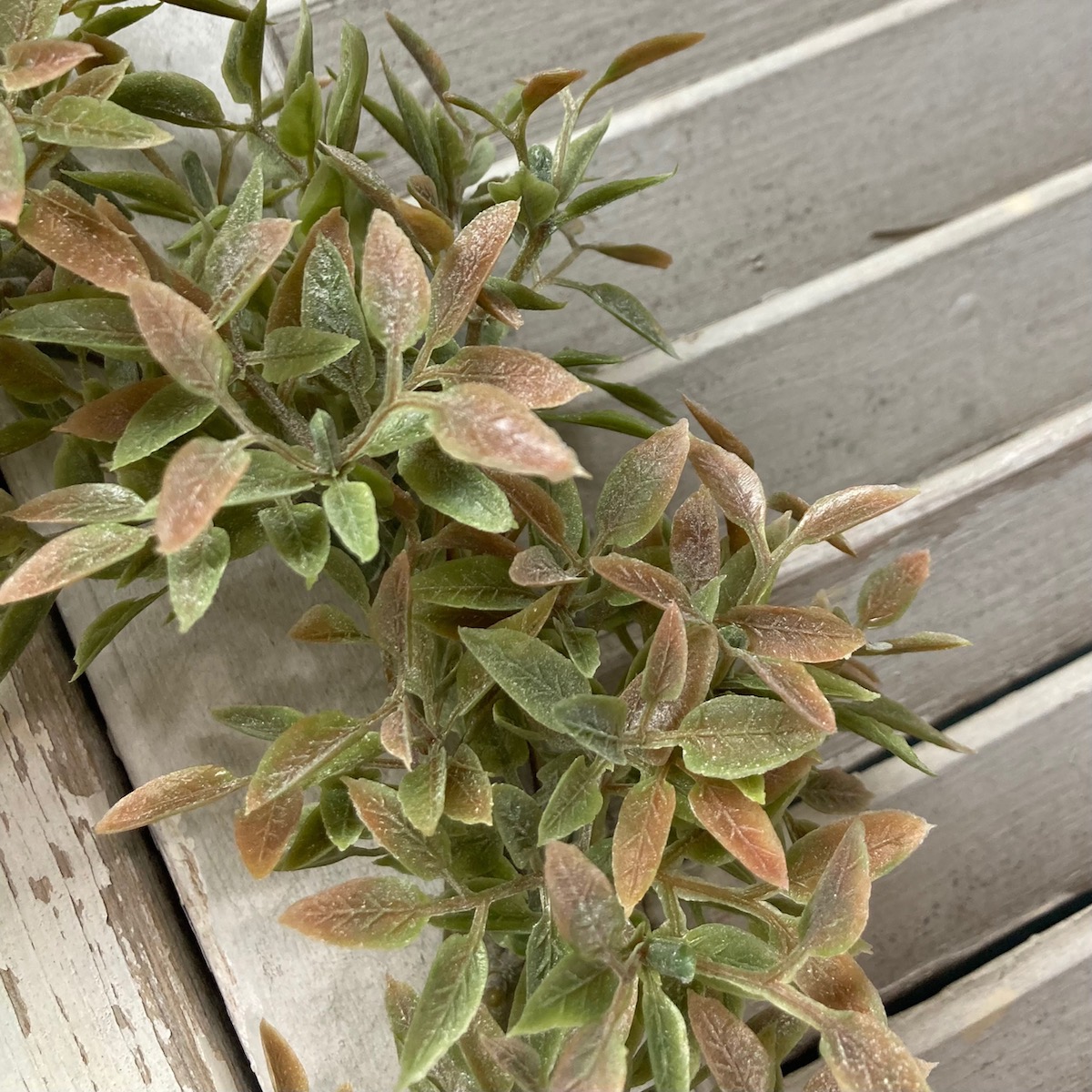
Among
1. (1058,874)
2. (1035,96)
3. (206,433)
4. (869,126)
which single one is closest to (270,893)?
(206,433)

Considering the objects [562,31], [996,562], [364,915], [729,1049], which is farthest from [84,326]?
[996,562]

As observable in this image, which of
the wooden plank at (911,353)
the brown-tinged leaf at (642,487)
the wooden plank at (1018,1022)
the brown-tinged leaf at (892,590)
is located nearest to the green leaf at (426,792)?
the brown-tinged leaf at (642,487)

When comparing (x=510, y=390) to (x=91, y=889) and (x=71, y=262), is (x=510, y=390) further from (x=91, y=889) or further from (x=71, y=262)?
(x=91, y=889)

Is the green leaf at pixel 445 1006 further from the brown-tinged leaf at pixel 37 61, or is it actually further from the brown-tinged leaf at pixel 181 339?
the brown-tinged leaf at pixel 37 61

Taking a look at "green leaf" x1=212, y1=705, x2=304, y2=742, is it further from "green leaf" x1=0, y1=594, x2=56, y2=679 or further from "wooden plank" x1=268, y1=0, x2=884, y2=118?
"wooden plank" x1=268, y1=0, x2=884, y2=118

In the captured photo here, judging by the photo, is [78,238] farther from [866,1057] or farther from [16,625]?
[866,1057]

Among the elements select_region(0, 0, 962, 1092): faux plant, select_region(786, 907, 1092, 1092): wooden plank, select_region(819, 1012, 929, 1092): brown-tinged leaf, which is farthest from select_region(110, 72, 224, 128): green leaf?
select_region(786, 907, 1092, 1092): wooden plank
